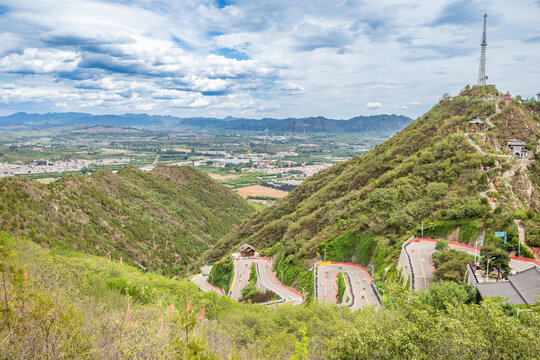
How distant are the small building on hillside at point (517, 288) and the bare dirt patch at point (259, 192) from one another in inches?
4980

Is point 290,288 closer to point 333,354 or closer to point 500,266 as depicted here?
point 500,266

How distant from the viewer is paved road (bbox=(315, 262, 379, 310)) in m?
31.0

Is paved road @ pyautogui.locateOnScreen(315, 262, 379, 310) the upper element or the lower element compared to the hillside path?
lower

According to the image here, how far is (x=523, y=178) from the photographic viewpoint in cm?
3941

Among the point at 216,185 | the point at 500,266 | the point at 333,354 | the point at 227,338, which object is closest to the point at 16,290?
the point at 227,338

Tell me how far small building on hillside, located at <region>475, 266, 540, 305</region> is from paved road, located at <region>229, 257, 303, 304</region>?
740 inches

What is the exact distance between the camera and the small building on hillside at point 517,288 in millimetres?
20106

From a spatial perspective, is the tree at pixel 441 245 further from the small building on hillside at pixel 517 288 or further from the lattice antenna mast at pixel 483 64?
the lattice antenna mast at pixel 483 64

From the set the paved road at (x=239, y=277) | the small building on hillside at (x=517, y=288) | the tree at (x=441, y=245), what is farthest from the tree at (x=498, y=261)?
the paved road at (x=239, y=277)

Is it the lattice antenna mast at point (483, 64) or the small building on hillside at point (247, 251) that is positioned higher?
the lattice antenna mast at point (483, 64)

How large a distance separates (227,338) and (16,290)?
10945 millimetres

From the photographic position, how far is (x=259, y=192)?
159 meters

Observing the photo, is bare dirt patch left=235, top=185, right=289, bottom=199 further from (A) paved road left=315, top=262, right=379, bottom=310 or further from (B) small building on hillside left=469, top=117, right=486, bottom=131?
(A) paved road left=315, top=262, right=379, bottom=310

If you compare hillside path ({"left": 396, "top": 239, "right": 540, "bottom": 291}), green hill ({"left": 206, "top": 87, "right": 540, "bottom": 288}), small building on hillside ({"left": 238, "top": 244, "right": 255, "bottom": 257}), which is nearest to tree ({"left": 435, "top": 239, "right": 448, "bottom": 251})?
hillside path ({"left": 396, "top": 239, "right": 540, "bottom": 291})
